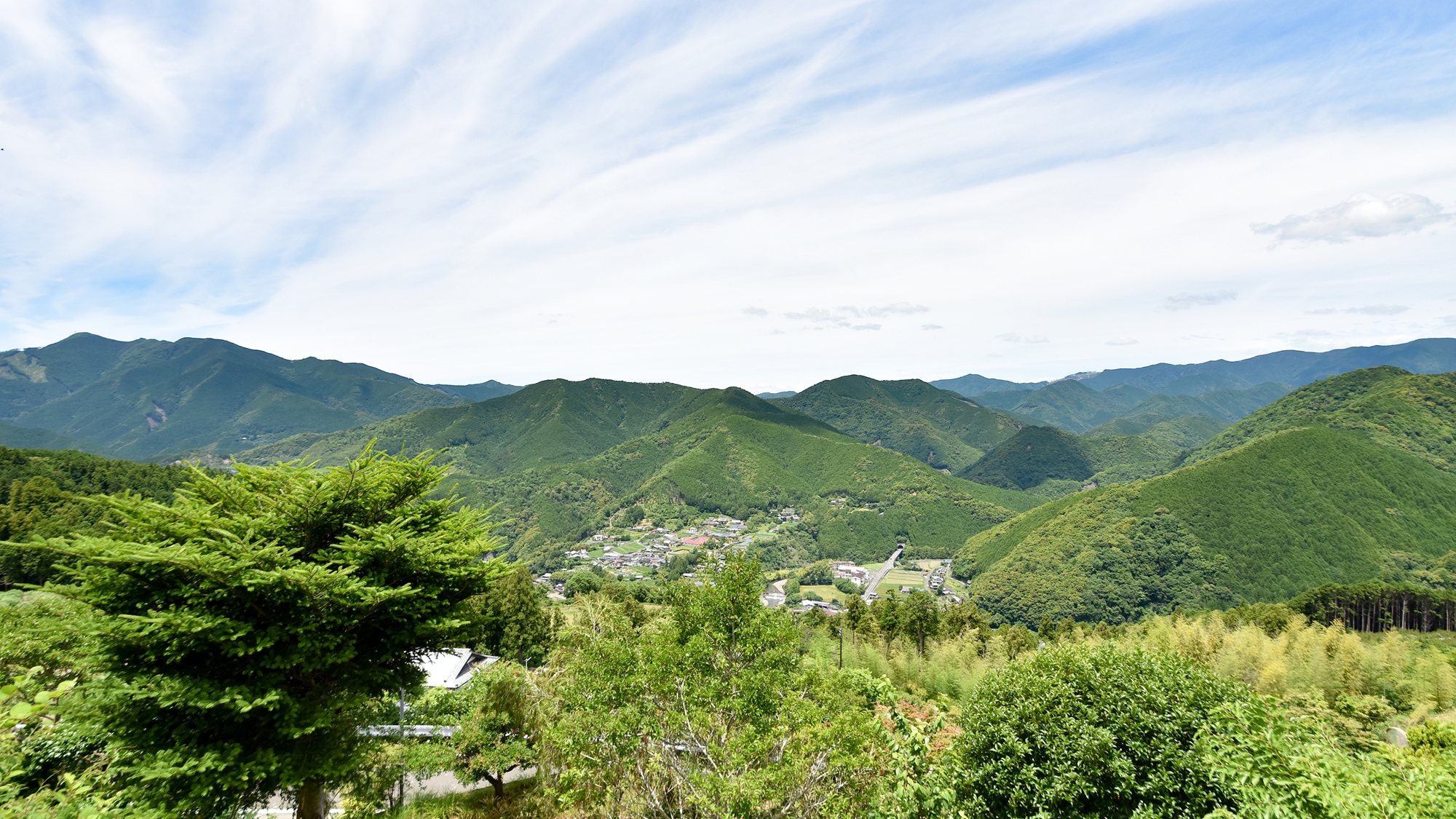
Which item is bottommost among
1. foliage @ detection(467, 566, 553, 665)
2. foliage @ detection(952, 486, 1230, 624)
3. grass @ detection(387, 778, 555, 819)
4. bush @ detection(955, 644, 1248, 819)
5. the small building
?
foliage @ detection(952, 486, 1230, 624)

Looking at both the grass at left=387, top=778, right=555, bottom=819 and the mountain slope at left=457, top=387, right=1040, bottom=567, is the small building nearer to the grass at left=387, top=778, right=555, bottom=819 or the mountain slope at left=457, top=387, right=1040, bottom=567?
the grass at left=387, top=778, right=555, bottom=819

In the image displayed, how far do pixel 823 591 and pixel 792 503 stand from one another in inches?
2253

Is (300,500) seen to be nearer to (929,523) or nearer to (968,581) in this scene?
(968,581)

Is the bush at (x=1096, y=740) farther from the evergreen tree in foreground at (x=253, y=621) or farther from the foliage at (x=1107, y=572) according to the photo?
the foliage at (x=1107, y=572)

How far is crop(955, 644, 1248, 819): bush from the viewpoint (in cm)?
1027

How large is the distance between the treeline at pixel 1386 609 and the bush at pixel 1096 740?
222 ft

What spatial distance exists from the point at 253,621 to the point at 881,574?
126976 millimetres

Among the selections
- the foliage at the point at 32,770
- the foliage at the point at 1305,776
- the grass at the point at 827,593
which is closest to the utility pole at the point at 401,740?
the foliage at the point at 32,770

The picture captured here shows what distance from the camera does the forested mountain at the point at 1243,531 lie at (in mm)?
82812

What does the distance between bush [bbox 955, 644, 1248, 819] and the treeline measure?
222 ft

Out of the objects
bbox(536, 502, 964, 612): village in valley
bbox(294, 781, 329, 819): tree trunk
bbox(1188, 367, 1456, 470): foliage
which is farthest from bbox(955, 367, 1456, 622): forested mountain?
bbox(294, 781, 329, 819): tree trunk

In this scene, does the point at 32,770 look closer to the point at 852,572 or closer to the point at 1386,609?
the point at 1386,609

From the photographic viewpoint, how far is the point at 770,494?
16875cm

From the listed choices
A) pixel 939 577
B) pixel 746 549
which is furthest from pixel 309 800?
pixel 939 577
